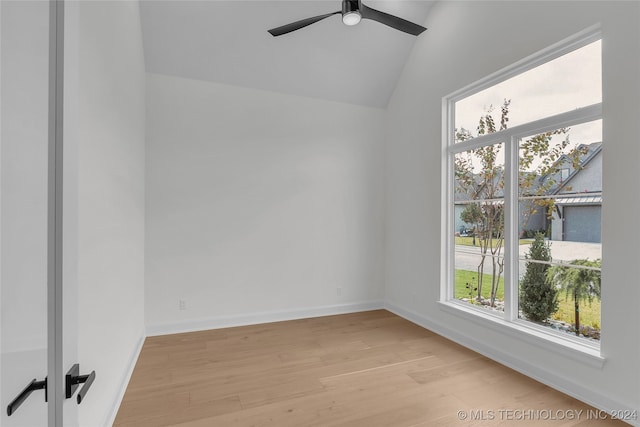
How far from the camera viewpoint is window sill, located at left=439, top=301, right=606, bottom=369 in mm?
2164

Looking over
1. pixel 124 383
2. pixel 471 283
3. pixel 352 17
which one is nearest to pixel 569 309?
pixel 471 283

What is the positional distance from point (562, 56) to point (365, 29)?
1985mm

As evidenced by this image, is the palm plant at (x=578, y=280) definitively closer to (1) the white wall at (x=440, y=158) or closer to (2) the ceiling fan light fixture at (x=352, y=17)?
(1) the white wall at (x=440, y=158)

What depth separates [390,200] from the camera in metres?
4.35

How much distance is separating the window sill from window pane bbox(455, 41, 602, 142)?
179cm

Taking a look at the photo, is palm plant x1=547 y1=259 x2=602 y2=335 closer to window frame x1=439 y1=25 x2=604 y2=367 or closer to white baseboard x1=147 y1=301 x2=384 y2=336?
→ window frame x1=439 y1=25 x2=604 y2=367

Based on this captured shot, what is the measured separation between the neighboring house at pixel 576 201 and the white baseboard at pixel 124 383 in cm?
348

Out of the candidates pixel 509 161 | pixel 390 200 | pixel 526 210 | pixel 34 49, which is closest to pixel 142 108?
pixel 34 49

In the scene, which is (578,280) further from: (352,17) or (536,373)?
(352,17)

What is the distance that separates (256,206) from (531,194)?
2.84 metres

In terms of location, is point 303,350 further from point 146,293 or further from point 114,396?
point 146,293

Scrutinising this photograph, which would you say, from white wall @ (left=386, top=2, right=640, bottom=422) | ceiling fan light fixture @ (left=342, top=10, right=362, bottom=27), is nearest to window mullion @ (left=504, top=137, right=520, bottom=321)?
white wall @ (left=386, top=2, right=640, bottom=422)

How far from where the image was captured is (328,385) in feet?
7.86

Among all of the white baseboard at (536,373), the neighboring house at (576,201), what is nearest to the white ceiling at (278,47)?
the neighboring house at (576,201)
